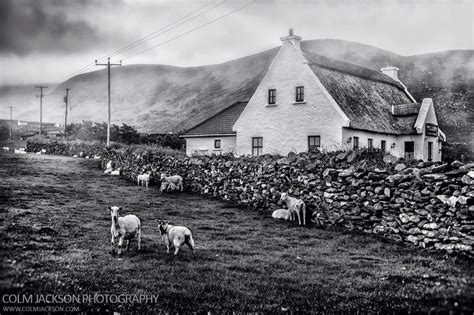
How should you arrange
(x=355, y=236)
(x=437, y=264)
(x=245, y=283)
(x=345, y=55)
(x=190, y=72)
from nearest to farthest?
1. (x=245, y=283)
2. (x=437, y=264)
3. (x=355, y=236)
4. (x=345, y=55)
5. (x=190, y=72)

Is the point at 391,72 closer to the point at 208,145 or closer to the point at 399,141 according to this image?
the point at 399,141

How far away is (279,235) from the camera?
12406mm

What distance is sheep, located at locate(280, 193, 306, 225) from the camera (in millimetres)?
14295

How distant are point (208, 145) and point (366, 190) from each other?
21.5m

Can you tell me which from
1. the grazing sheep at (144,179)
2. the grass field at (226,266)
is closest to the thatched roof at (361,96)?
the grazing sheep at (144,179)

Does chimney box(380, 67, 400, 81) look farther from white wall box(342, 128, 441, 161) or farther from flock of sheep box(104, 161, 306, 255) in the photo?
flock of sheep box(104, 161, 306, 255)

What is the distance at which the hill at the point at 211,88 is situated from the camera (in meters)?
63.9

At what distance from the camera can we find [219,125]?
3375 centimetres

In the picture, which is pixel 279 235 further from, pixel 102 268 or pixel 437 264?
pixel 102 268

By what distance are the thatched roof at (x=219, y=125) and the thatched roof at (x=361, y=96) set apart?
29.1ft

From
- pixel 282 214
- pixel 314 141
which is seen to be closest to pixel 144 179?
pixel 282 214

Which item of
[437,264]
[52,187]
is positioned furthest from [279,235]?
[52,187]

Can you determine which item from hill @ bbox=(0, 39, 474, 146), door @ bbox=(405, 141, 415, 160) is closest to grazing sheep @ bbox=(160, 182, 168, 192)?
door @ bbox=(405, 141, 415, 160)

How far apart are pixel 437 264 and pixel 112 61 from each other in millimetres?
33730
